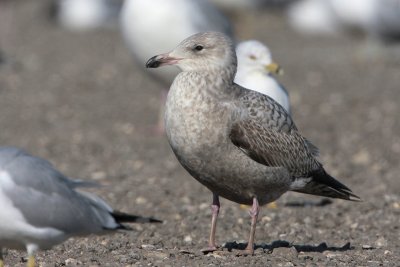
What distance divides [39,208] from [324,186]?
1.95 meters

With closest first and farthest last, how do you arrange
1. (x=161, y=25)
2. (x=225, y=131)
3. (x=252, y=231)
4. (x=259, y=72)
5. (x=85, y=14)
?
(x=225, y=131) < (x=252, y=231) < (x=259, y=72) < (x=161, y=25) < (x=85, y=14)

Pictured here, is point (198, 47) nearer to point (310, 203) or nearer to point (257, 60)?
point (257, 60)

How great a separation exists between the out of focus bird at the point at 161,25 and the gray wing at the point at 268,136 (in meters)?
4.62

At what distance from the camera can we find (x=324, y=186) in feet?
21.0

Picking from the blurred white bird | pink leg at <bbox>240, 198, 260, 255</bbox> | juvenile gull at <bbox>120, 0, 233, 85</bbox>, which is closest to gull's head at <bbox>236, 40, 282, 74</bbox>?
pink leg at <bbox>240, 198, 260, 255</bbox>

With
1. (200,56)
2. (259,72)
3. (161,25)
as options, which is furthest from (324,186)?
(161,25)

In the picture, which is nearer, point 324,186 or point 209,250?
point 209,250

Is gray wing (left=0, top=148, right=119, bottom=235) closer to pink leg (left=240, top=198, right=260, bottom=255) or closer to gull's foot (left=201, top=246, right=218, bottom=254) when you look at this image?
gull's foot (left=201, top=246, right=218, bottom=254)

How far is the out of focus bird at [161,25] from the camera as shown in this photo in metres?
10.9

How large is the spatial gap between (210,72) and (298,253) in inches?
Answer: 47.4

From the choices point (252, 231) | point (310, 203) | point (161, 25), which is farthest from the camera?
point (161, 25)

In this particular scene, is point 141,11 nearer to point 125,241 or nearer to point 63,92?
point 63,92

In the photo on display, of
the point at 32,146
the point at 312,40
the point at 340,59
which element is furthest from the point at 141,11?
the point at 312,40

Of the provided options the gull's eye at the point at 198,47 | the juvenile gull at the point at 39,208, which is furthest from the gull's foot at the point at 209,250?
the gull's eye at the point at 198,47
